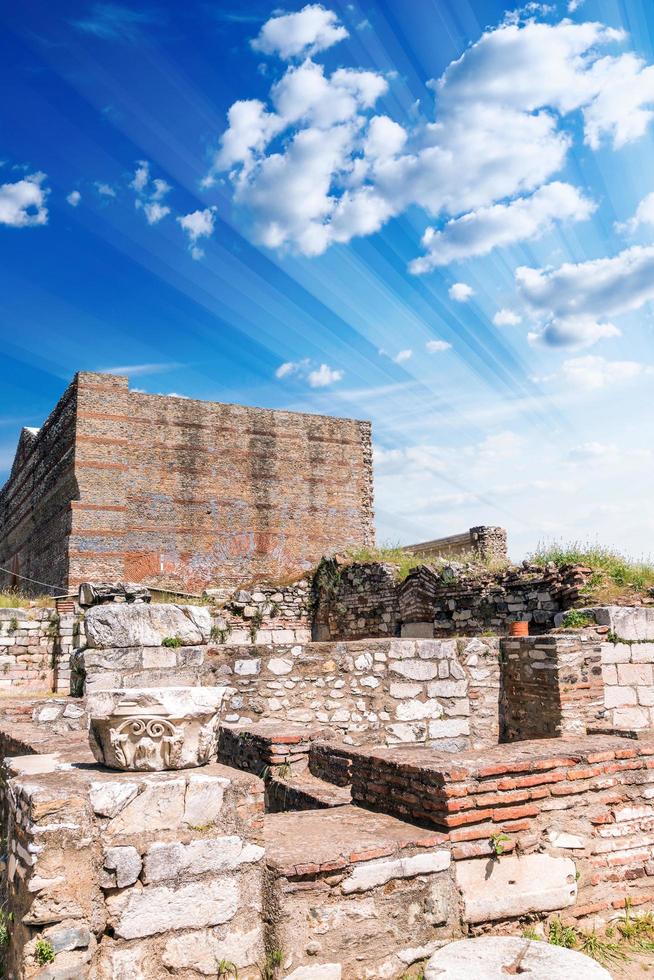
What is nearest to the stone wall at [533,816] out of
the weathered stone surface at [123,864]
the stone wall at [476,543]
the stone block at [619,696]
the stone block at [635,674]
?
the weathered stone surface at [123,864]

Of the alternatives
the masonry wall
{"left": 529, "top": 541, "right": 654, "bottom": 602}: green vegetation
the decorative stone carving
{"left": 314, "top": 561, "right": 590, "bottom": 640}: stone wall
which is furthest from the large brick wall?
the decorative stone carving

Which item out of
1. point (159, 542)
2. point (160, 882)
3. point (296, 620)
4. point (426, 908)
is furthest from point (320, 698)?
point (159, 542)

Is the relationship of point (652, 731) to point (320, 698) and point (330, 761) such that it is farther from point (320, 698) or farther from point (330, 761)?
point (320, 698)

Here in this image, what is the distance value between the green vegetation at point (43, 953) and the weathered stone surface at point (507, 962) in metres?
1.38

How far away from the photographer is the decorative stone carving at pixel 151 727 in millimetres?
A: 3004

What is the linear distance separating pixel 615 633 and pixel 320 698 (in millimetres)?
3141

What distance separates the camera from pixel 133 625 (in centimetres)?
593

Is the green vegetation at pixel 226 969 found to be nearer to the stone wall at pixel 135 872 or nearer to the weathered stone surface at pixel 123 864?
the stone wall at pixel 135 872

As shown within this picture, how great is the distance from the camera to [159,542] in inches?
773

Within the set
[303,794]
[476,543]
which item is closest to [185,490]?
[476,543]

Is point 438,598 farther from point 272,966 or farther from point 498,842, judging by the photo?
point 272,966

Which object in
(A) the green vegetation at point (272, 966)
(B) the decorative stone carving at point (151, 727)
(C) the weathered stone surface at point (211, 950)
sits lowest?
(A) the green vegetation at point (272, 966)

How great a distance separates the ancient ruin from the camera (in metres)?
2.71

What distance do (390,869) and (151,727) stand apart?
3.92ft
